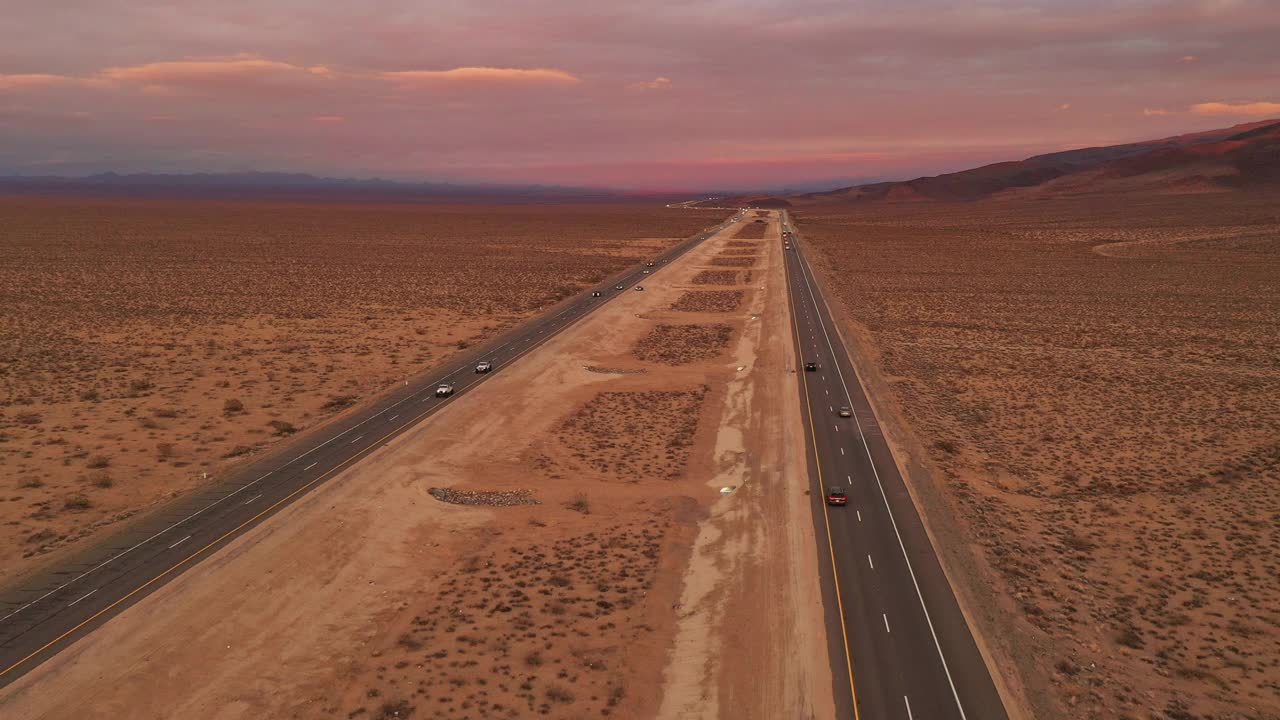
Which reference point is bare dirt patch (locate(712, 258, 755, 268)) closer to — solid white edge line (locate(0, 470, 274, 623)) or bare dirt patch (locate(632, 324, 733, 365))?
bare dirt patch (locate(632, 324, 733, 365))

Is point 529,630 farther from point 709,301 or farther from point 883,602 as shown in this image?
point 709,301

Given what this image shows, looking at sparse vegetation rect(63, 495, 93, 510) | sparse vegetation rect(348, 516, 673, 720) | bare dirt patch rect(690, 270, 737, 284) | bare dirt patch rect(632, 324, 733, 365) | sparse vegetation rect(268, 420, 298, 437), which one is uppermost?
bare dirt patch rect(690, 270, 737, 284)

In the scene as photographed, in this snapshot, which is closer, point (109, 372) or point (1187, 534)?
point (1187, 534)

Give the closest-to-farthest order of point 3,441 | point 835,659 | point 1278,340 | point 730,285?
1. point 835,659
2. point 3,441
3. point 1278,340
4. point 730,285

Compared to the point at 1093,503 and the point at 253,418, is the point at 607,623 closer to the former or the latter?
the point at 1093,503

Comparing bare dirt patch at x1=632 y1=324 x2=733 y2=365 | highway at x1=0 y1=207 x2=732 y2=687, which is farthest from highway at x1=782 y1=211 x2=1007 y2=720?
highway at x1=0 y1=207 x2=732 y2=687

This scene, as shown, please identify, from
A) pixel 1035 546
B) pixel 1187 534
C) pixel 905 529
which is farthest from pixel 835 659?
pixel 1187 534

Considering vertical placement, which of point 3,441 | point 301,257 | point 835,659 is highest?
point 301,257
